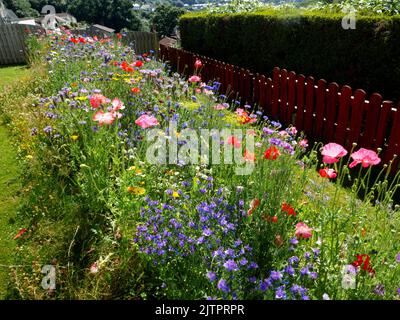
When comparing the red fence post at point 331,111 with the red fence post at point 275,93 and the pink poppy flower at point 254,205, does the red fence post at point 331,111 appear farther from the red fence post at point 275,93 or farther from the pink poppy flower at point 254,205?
the pink poppy flower at point 254,205

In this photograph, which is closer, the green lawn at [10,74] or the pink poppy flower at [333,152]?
the pink poppy flower at [333,152]

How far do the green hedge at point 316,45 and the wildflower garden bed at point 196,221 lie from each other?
2.34 meters

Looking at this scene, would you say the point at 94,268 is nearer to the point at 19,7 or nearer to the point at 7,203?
the point at 7,203

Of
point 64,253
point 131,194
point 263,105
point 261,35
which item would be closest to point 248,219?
point 131,194

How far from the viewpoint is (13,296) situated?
7.34 ft

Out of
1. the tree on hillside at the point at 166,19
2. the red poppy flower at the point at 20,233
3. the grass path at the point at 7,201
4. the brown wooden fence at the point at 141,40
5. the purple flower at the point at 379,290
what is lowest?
the tree on hillside at the point at 166,19

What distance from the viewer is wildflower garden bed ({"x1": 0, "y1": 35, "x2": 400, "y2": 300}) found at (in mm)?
1843

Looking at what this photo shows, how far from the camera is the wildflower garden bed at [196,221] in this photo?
184cm

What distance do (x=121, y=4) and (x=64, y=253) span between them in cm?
6655

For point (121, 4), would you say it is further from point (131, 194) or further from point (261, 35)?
point (131, 194)

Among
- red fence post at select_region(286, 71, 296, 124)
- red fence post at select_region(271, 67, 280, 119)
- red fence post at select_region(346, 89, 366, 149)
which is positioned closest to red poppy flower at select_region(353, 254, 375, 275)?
red fence post at select_region(346, 89, 366, 149)

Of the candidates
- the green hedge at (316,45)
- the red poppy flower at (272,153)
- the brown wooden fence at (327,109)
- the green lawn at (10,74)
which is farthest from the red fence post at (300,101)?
the green lawn at (10,74)

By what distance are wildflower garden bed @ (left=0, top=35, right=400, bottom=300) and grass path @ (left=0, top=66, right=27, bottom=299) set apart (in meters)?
0.10

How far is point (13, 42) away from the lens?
13305 millimetres
